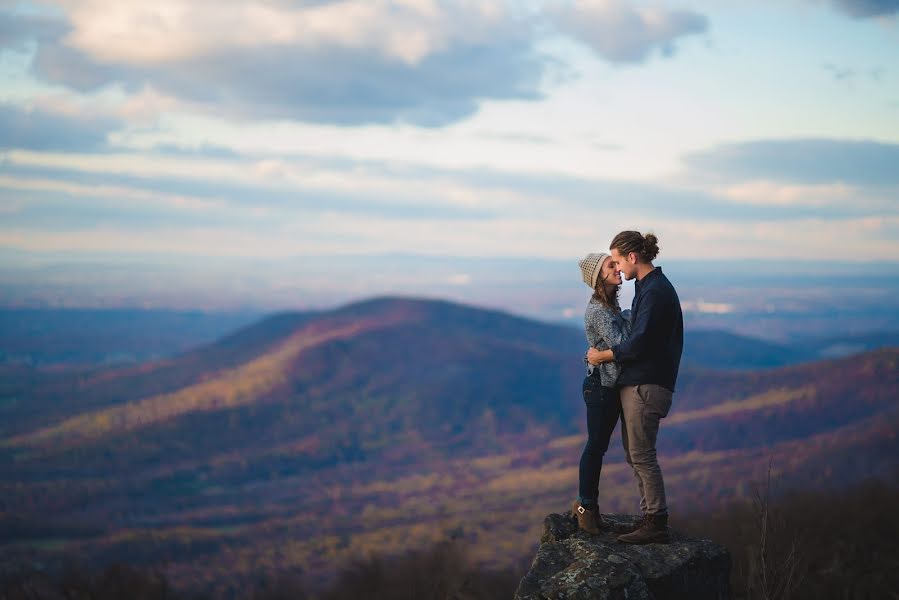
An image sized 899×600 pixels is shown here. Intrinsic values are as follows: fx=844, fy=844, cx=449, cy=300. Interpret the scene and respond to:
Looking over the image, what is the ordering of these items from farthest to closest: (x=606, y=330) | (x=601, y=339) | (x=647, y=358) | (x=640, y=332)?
(x=601, y=339) → (x=606, y=330) → (x=647, y=358) → (x=640, y=332)

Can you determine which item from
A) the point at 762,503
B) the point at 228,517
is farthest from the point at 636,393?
the point at 228,517

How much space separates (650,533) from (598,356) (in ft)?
7.24

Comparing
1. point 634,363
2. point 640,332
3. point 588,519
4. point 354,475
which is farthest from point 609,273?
point 354,475

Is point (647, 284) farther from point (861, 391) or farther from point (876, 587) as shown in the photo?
point (861, 391)

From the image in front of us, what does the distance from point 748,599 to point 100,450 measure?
18302cm

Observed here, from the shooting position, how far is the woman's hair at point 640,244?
31.7 feet

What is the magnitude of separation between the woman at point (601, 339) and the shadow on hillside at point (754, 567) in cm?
198

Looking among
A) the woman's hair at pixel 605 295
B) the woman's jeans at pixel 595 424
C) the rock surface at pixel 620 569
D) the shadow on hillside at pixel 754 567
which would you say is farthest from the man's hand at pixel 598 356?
the shadow on hillside at pixel 754 567

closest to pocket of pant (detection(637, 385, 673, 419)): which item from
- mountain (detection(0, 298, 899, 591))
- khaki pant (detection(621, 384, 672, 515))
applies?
khaki pant (detection(621, 384, 672, 515))

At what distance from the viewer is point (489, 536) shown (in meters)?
118

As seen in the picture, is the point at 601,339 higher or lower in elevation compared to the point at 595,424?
higher

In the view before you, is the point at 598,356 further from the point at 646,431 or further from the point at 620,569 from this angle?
the point at 620,569

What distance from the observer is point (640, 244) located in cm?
968

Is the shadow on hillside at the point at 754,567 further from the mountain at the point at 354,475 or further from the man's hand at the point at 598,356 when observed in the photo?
the mountain at the point at 354,475
